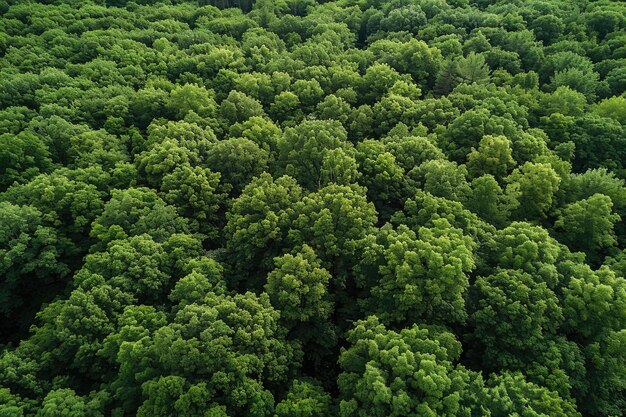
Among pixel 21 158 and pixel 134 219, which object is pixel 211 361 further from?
pixel 21 158

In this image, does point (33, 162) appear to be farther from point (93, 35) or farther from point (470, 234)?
point (470, 234)

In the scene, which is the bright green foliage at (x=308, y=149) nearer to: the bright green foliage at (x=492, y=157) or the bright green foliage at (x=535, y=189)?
the bright green foliage at (x=492, y=157)

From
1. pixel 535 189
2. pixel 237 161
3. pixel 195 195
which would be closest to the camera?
pixel 535 189

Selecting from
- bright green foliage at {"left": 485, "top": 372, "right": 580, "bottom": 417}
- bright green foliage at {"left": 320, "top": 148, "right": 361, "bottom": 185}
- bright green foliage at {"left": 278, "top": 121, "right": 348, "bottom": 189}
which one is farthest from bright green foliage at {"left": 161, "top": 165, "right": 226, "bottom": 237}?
bright green foliage at {"left": 485, "top": 372, "right": 580, "bottom": 417}

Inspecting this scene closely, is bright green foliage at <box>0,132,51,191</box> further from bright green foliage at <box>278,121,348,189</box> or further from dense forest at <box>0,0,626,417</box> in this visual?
bright green foliage at <box>278,121,348,189</box>

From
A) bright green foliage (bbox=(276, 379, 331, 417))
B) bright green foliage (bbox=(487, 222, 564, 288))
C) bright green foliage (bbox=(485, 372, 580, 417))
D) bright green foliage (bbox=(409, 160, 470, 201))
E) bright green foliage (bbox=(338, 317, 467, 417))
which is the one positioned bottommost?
bright green foliage (bbox=(276, 379, 331, 417))

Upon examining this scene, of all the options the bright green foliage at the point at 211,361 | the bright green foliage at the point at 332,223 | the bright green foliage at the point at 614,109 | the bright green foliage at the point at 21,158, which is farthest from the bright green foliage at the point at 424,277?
the bright green foliage at the point at 21,158

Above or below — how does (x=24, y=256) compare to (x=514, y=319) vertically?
above

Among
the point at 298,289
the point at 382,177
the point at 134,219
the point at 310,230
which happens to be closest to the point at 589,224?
the point at 382,177
